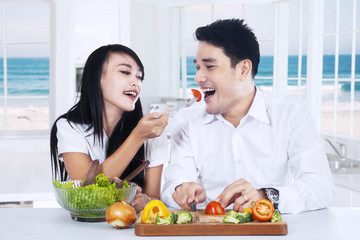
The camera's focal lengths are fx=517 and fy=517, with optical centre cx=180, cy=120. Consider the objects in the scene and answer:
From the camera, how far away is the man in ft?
7.57

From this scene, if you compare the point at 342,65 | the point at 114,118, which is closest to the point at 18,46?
the point at 342,65

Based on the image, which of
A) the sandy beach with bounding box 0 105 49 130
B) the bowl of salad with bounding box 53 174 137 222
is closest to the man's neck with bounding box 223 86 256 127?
the bowl of salad with bounding box 53 174 137 222

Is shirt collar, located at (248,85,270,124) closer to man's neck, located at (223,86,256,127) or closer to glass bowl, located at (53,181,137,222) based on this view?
man's neck, located at (223,86,256,127)

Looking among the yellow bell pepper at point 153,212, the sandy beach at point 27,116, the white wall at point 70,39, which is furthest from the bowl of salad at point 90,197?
the sandy beach at point 27,116

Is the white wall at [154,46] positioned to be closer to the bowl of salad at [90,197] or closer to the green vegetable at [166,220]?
the bowl of salad at [90,197]

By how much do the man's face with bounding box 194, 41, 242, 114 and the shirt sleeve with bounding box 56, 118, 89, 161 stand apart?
0.58 meters

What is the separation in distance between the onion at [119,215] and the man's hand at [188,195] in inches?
12.7

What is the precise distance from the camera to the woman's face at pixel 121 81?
90.9 inches

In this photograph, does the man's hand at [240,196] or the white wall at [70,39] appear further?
the white wall at [70,39]

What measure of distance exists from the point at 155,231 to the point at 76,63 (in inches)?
144

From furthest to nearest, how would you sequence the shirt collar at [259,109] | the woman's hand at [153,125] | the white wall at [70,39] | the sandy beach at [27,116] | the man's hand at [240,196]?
the sandy beach at [27,116]
the white wall at [70,39]
the shirt collar at [259,109]
the woman's hand at [153,125]
the man's hand at [240,196]

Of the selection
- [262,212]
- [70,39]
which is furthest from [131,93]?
[70,39]

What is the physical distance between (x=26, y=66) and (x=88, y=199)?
1921 cm

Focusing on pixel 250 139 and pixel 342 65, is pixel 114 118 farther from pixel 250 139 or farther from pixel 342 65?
pixel 342 65
